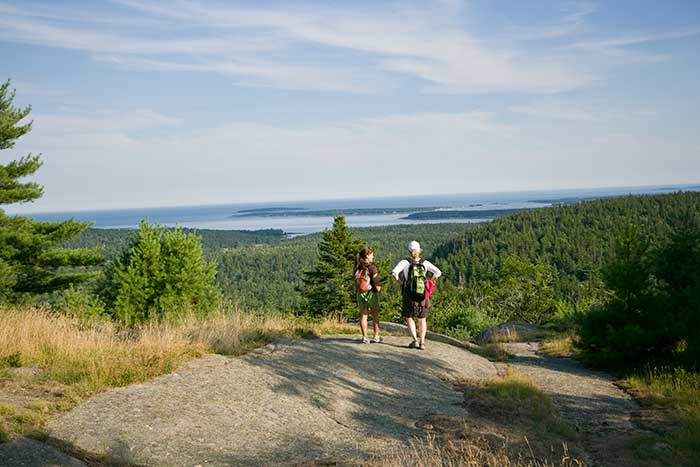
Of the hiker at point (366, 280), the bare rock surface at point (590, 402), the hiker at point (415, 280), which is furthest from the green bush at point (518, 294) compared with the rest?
the hiker at point (366, 280)

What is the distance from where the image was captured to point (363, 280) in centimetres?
1098

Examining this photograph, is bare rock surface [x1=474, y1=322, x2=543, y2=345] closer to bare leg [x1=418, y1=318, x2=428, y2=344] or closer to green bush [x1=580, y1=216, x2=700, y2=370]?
green bush [x1=580, y1=216, x2=700, y2=370]

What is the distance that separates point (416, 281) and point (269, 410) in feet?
14.5

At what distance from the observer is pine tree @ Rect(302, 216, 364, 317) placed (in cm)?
4206

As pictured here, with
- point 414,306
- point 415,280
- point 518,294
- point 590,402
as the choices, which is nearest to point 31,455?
point 415,280

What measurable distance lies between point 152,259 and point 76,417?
72.0 feet

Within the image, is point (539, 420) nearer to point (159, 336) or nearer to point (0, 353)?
point (159, 336)

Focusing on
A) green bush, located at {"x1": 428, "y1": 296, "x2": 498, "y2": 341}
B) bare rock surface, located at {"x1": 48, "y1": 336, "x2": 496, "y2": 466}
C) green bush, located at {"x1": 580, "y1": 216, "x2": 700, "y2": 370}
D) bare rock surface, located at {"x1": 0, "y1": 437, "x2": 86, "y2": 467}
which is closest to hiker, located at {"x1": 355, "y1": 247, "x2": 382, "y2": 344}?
bare rock surface, located at {"x1": 48, "y1": 336, "x2": 496, "y2": 466}

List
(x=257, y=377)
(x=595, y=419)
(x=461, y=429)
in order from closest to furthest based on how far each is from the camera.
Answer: (x=461, y=429) → (x=257, y=377) → (x=595, y=419)

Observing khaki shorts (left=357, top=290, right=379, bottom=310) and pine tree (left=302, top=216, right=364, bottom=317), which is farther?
pine tree (left=302, top=216, right=364, bottom=317)

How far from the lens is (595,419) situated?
9148mm

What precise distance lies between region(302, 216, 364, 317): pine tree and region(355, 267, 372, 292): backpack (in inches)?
1201

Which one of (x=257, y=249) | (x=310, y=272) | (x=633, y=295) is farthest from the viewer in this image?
(x=257, y=249)

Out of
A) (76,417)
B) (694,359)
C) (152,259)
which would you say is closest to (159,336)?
(76,417)
